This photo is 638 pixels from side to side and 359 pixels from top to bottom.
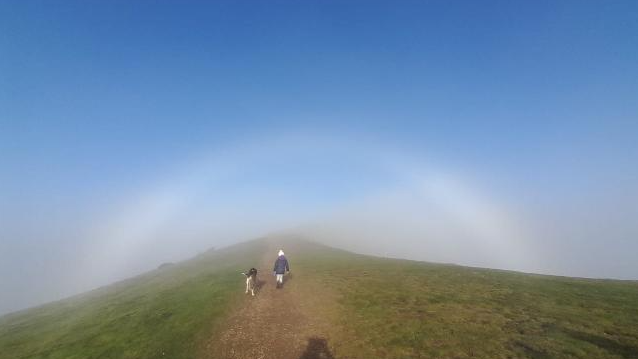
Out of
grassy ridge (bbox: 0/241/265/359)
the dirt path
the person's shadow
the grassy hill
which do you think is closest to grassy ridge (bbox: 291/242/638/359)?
the grassy hill

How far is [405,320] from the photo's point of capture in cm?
2255

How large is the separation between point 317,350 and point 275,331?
14.4ft

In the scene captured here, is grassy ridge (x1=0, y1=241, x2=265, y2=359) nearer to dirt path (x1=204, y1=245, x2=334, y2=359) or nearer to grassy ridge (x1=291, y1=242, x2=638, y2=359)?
dirt path (x1=204, y1=245, x2=334, y2=359)

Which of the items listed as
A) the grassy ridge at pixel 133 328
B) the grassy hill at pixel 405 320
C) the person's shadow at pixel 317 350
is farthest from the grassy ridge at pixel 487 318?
the grassy ridge at pixel 133 328

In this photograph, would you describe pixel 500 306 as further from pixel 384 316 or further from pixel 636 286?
pixel 636 286

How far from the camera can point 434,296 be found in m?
27.7

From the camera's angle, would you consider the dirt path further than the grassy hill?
Yes

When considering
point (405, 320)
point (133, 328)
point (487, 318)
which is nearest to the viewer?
point (487, 318)

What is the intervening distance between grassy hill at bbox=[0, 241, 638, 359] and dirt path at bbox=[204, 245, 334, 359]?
834 mm

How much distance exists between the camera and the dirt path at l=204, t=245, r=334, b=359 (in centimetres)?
2012

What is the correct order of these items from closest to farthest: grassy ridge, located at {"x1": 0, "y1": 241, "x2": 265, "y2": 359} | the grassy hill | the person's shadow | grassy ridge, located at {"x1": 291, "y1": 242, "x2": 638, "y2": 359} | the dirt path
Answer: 1. grassy ridge, located at {"x1": 291, "y1": 242, "x2": 638, "y2": 359}
2. the grassy hill
3. the person's shadow
4. the dirt path
5. grassy ridge, located at {"x1": 0, "y1": 241, "x2": 265, "y2": 359}

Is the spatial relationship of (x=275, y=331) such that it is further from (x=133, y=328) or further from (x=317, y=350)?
(x=133, y=328)

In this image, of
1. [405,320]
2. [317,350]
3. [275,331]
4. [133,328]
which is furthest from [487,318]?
[133,328]

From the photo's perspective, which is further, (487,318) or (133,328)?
(133,328)
